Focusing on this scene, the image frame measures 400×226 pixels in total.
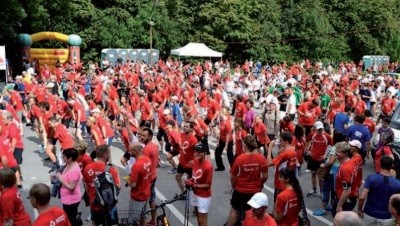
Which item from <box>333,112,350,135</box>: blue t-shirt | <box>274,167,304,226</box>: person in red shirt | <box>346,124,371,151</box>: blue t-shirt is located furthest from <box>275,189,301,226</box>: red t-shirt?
<box>333,112,350,135</box>: blue t-shirt

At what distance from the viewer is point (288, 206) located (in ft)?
19.6

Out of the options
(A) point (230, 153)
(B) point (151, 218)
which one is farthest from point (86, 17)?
(B) point (151, 218)

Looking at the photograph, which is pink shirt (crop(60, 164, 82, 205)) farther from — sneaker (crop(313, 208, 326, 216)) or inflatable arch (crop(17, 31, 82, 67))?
inflatable arch (crop(17, 31, 82, 67))

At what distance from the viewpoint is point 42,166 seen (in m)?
12.7

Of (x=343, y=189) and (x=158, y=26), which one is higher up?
(x=158, y=26)

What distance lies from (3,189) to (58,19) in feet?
106

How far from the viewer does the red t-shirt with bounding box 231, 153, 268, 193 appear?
7453mm

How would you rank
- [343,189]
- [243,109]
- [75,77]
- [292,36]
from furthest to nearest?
[292,36] → [75,77] → [243,109] → [343,189]

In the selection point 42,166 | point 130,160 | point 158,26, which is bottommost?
point 42,166

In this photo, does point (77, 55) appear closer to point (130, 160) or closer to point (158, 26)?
point (158, 26)

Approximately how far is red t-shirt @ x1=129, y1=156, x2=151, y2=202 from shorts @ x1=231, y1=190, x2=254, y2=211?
1.32 m

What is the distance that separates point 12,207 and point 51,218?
39.5 inches

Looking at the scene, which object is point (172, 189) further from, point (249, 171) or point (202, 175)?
point (249, 171)

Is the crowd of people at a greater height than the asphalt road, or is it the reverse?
the crowd of people
